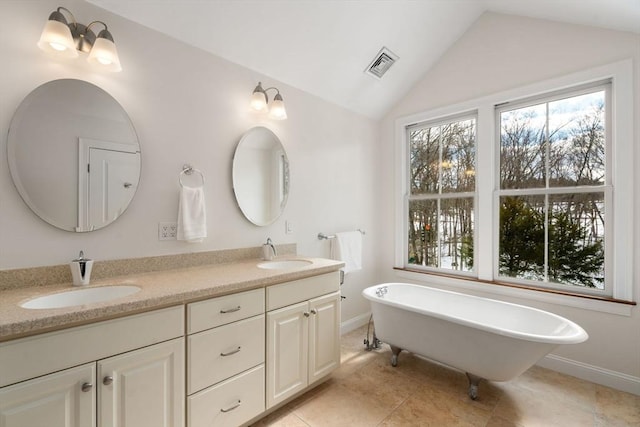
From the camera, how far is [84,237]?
1536 millimetres

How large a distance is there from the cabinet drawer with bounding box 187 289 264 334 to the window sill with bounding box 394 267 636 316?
2.11m

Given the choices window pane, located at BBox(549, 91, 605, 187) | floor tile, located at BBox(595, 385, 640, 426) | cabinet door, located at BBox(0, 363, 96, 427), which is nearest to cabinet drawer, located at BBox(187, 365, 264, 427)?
cabinet door, located at BBox(0, 363, 96, 427)

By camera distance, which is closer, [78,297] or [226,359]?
[78,297]

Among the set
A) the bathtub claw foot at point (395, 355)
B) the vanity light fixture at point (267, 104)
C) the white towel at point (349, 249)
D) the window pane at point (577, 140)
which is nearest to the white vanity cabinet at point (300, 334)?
the bathtub claw foot at point (395, 355)

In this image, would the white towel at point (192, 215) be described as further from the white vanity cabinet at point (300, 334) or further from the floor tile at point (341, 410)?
the floor tile at point (341, 410)

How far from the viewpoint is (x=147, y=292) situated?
1.31 m

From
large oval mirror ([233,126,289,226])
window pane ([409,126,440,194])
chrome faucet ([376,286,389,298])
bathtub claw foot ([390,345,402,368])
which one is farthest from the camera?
window pane ([409,126,440,194])

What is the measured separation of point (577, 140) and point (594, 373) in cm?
184

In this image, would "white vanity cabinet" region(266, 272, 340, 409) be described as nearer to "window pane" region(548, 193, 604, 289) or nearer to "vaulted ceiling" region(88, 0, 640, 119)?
"vaulted ceiling" region(88, 0, 640, 119)

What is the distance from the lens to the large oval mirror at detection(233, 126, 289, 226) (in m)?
2.21

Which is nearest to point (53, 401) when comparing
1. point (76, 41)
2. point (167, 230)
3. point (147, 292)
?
point (147, 292)

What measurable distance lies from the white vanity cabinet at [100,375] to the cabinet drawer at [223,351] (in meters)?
0.07

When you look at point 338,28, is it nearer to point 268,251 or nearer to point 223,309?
point 268,251

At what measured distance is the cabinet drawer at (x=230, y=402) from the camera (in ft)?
4.59
